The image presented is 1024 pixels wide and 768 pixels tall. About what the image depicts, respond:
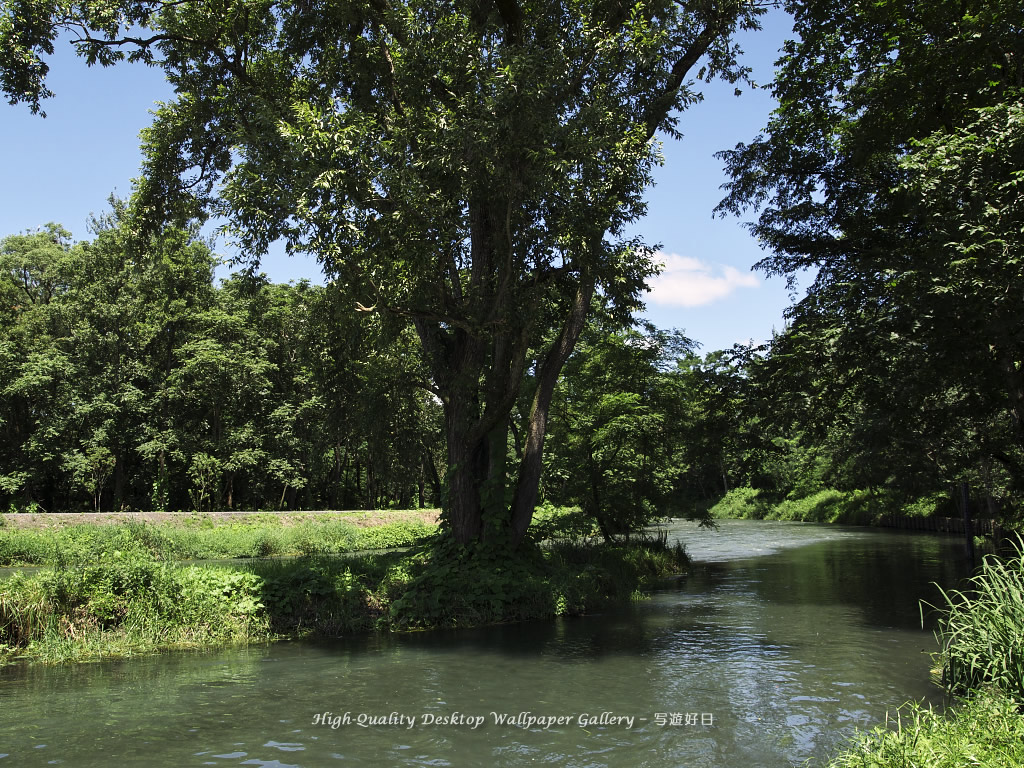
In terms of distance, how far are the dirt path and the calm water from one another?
18.1 metres

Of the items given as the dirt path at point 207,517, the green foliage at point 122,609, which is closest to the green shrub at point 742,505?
the dirt path at point 207,517

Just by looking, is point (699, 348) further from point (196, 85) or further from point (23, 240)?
point (23, 240)

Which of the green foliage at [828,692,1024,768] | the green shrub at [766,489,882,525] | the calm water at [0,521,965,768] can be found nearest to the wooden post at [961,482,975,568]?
the calm water at [0,521,965,768]

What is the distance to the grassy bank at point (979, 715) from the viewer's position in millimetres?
4809

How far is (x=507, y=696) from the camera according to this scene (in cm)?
913

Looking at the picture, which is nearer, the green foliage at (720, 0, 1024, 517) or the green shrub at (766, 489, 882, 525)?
the green foliage at (720, 0, 1024, 517)

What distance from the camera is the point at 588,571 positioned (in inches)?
673

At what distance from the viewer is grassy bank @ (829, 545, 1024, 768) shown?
15.8ft

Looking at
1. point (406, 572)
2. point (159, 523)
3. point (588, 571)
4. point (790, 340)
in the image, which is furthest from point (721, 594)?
point (159, 523)

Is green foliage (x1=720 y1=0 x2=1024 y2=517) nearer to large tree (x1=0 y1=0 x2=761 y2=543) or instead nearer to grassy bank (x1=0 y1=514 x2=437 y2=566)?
large tree (x1=0 y1=0 x2=761 y2=543)

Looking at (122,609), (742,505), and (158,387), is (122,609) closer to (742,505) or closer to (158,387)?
(158,387)

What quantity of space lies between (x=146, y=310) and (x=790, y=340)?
36.8 m

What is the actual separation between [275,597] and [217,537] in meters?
16.0

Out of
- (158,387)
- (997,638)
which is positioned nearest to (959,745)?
(997,638)
